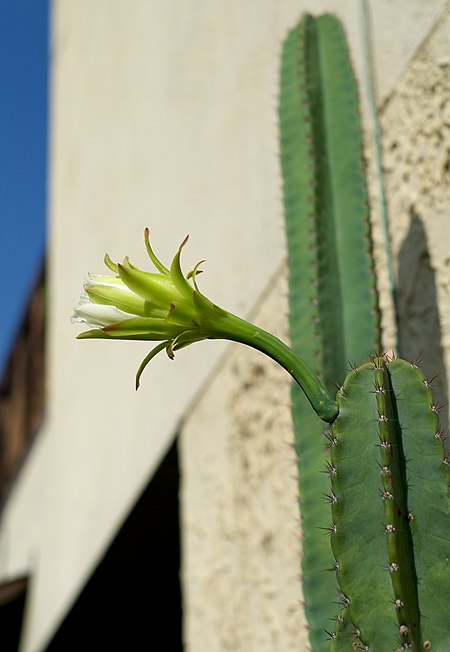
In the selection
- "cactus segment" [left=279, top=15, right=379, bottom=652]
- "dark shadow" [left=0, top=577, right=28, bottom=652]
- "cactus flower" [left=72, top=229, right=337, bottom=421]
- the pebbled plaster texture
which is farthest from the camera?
"dark shadow" [left=0, top=577, right=28, bottom=652]

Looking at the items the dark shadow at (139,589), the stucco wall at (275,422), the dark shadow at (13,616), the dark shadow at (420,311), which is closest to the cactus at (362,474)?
the dark shadow at (420,311)

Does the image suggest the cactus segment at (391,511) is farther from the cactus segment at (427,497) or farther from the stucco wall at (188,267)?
the stucco wall at (188,267)

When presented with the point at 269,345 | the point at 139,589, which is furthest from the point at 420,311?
the point at 139,589

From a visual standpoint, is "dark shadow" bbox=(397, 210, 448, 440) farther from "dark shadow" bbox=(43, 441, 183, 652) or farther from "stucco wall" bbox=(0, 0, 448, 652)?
"dark shadow" bbox=(43, 441, 183, 652)

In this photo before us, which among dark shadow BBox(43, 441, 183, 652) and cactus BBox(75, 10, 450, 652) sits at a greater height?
cactus BBox(75, 10, 450, 652)

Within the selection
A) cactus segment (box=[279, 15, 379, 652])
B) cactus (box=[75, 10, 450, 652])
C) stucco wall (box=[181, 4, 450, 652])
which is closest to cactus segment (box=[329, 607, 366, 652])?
cactus (box=[75, 10, 450, 652])

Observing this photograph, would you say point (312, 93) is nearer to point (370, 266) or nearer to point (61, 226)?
point (370, 266)

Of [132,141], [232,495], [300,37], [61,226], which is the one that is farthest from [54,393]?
[300,37]
